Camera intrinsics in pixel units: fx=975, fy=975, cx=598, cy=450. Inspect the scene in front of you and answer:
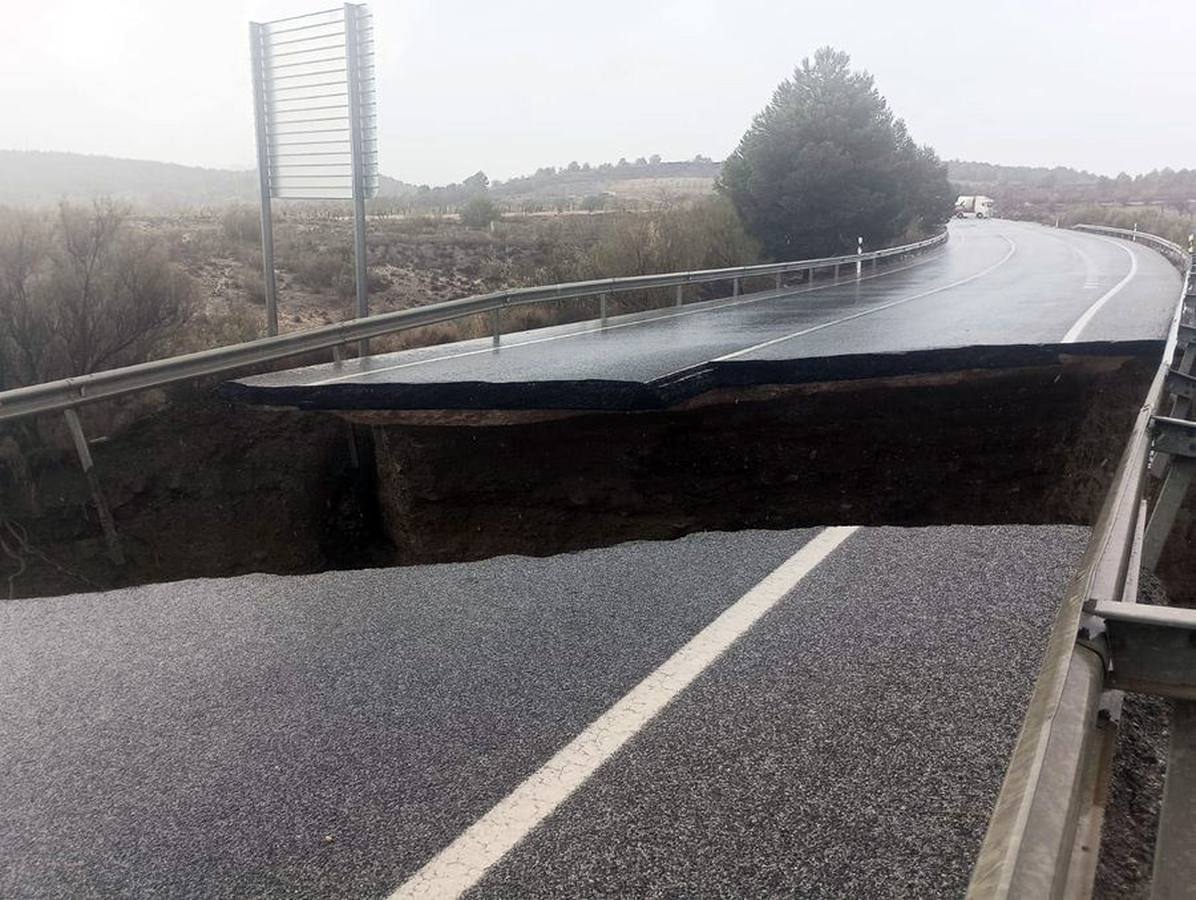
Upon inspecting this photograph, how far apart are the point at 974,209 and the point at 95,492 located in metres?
110

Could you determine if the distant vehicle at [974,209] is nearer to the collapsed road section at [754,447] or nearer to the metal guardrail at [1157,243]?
the metal guardrail at [1157,243]

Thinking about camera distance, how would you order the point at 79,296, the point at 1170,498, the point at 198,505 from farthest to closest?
the point at 79,296 → the point at 198,505 → the point at 1170,498

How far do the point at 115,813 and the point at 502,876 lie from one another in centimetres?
145

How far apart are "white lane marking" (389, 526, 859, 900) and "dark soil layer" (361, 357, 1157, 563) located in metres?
4.42

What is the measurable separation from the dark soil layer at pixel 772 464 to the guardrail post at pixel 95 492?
2.54 m

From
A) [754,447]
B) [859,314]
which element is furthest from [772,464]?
[859,314]

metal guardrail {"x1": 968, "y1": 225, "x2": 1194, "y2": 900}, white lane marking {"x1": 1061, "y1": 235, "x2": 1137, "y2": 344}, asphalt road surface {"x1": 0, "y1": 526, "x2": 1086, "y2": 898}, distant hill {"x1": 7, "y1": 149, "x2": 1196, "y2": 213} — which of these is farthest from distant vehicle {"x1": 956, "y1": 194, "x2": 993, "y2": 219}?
metal guardrail {"x1": 968, "y1": 225, "x2": 1194, "y2": 900}

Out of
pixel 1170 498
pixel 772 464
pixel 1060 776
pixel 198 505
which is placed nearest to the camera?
pixel 1060 776

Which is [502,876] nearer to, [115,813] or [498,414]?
[115,813]

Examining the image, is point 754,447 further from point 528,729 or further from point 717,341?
point 528,729

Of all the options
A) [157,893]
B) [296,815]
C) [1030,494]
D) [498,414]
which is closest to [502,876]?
[296,815]

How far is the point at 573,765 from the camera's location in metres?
3.51

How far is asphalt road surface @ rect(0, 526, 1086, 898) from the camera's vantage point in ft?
9.80

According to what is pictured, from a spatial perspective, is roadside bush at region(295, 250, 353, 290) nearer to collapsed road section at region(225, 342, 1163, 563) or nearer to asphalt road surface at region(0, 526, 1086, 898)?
collapsed road section at region(225, 342, 1163, 563)
